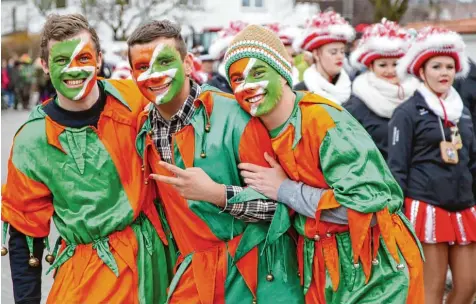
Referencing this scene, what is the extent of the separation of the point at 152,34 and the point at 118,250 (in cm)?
94

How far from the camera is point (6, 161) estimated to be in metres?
14.9

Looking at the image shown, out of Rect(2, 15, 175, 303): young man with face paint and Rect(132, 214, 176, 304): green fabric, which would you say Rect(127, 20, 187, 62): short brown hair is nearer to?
Rect(2, 15, 175, 303): young man with face paint

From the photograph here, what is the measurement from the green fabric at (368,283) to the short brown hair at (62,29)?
1.40 m

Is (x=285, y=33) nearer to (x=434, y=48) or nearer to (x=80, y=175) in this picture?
(x=434, y=48)

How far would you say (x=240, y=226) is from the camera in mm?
3713

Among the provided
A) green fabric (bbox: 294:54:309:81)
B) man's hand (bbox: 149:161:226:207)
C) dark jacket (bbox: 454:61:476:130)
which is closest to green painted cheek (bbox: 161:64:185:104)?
man's hand (bbox: 149:161:226:207)

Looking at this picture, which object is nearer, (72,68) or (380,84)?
(72,68)

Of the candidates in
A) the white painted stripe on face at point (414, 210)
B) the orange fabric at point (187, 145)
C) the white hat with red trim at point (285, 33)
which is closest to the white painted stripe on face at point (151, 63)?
the orange fabric at point (187, 145)

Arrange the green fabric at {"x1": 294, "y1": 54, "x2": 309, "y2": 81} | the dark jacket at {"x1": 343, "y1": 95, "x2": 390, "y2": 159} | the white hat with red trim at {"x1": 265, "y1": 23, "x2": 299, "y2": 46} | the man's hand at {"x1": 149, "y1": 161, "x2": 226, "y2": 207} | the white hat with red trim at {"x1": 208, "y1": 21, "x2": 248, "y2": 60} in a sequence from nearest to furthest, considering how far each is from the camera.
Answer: the man's hand at {"x1": 149, "y1": 161, "x2": 226, "y2": 207} → the dark jacket at {"x1": 343, "y1": 95, "x2": 390, "y2": 159} → the white hat with red trim at {"x1": 208, "y1": 21, "x2": 248, "y2": 60} → the white hat with red trim at {"x1": 265, "y1": 23, "x2": 299, "y2": 46} → the green fabric at {"x1": 294, "y1": 54, "x2": 309, "y2": 81}

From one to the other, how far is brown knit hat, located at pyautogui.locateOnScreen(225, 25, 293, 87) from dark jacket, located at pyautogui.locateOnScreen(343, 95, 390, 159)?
2.95 meters

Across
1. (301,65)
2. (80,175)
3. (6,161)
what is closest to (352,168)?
(80,175)

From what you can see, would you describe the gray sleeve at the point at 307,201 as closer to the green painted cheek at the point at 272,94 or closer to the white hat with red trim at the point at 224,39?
the green painted cheek at the point at 272,94

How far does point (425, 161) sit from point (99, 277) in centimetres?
Result: 246

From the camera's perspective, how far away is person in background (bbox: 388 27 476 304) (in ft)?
18.1
